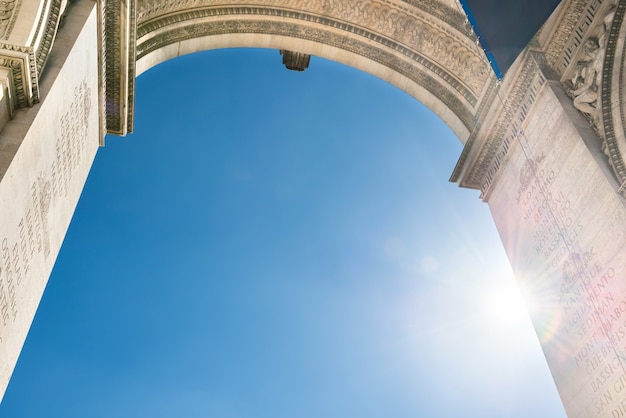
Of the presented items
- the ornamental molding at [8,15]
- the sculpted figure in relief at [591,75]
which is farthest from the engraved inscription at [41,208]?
the sculpted figure in relief at [591,75]

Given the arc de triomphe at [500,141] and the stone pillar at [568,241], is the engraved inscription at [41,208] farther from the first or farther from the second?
the stone pillar at [568,241]

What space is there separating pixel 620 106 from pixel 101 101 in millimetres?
7727

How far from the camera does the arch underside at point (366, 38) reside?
440 inches

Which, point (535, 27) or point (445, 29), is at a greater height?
point (445, 29)

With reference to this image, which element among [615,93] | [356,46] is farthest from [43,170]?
[356,46]

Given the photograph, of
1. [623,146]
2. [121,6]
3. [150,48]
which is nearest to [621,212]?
[623,146]

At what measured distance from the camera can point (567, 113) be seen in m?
7.90

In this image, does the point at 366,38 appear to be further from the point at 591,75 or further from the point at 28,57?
the point at 28,57

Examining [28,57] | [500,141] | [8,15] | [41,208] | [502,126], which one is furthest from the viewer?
[500,141]

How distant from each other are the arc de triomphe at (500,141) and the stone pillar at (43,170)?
0.02 m

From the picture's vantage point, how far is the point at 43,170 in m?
6.80

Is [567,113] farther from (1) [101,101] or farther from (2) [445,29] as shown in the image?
(1) [101,101]

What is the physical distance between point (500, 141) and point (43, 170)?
748cm

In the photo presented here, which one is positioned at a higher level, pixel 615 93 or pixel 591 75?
pixel 591 75
